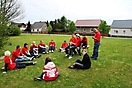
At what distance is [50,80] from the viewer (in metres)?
6.23

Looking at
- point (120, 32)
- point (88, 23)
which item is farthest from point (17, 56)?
point (88, 23)

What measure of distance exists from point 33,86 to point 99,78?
3.01 metres

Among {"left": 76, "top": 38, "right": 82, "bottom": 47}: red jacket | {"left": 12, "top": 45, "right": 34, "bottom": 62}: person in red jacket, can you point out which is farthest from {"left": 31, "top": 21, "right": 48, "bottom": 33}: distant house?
{"left": 12, "top": 45, "right": 34, "bottom": 62}: person in red jacket

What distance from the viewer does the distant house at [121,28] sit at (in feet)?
166

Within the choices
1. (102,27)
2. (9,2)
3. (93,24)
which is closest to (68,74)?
(9,2)

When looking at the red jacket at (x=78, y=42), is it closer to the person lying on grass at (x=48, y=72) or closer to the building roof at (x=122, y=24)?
the person lying on grass at (x=48, y=72)

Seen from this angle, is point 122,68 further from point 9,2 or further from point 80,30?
point 80,30

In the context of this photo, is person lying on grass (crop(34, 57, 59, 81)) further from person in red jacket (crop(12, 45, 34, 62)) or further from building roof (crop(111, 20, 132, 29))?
building roof (crop(111, 20, 132, 29))

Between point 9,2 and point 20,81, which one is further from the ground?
point 9,2

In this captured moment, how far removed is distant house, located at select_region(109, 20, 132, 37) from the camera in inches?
1996

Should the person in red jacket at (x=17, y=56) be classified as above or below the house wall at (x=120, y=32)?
below

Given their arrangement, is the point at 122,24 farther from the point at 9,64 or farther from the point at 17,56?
the point at 9,64

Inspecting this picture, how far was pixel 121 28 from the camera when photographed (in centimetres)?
5166

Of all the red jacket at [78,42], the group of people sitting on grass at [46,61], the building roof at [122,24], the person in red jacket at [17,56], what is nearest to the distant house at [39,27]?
the building roof at [122,24]
